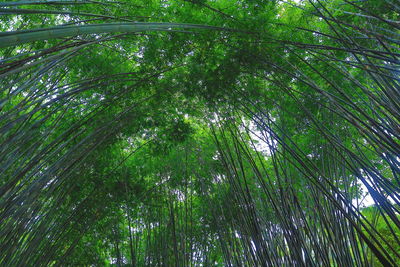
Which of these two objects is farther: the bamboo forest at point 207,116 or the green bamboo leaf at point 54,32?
the bamboo forest at point 207,116

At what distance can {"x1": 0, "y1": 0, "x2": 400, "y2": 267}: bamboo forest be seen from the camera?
8.18 feet

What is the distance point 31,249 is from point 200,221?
2693mm

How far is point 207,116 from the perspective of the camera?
4.11 m

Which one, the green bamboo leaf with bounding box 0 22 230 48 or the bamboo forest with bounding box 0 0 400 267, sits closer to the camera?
the green bamboo leaf with bounding box 0 22 230 48

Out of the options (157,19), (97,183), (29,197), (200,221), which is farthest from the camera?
(200,221)

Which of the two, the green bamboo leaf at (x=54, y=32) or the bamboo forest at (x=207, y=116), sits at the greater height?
the bamboo forest at (x=207, y=116)

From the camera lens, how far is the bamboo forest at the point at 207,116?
2492mm

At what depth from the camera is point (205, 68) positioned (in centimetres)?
331

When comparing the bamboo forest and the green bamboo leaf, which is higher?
the bamboo forest

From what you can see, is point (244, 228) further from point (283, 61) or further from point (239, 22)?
point (239, 22)

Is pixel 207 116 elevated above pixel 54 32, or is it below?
above

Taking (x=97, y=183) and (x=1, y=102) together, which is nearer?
(x=1, y=102)

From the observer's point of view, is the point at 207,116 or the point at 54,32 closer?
the point at 54,32

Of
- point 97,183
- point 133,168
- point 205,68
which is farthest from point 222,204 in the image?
point 205,68
